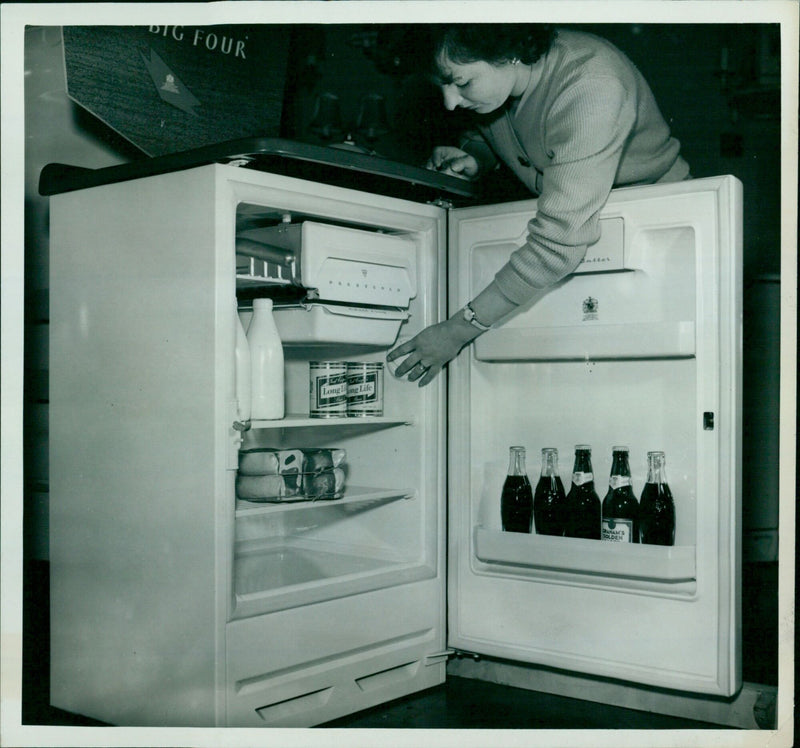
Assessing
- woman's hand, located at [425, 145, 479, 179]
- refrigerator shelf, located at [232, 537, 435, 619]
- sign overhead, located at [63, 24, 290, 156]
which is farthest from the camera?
woman's hand, located at [425, 145, 479, 179]

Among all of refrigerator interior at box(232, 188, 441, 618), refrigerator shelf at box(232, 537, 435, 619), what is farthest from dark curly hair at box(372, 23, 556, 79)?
refrigerator shelf at box(232, 537, 435, 619)

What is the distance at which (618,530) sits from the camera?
185 centimetres

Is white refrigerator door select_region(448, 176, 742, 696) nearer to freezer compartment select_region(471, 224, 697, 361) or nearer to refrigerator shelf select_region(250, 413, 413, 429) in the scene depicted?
freezer compartment select_region(471, 224, 697, 361)

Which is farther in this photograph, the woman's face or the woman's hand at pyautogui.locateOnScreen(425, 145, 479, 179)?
the woman's hand at pyautogui.locateOnScreen(425, 145, 479, 179)

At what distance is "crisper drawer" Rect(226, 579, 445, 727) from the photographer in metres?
1.64

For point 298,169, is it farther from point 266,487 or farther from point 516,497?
point 516,497

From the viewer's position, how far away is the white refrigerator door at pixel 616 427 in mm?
1723

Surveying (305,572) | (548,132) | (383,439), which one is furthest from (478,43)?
(305,572)

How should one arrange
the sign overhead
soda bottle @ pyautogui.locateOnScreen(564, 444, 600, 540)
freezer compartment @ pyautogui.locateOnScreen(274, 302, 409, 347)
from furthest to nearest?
the sign overhead → soda bottle @ pyautogui.locateOnScreen(564, 444, 600, 540) → freezer compartment @ pyautogui.locateOnScreen(274, 302, 409, 347)

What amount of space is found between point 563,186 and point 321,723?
114cm

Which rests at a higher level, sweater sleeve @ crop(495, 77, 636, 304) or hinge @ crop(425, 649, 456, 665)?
sweater sleeve @ crop(495, 77, 636, 304)

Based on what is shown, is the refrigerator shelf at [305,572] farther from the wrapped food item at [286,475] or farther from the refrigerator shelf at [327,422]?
the refrigerator shelf at [327,422]

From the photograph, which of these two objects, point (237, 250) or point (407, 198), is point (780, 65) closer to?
point (407, 198)

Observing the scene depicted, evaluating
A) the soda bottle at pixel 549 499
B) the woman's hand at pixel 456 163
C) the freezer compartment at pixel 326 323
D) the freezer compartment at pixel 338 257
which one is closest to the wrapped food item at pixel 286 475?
the freezer compartment at pixel 326 323
